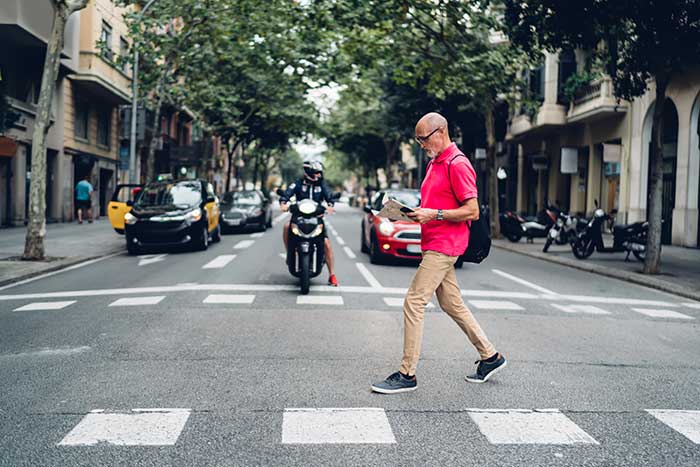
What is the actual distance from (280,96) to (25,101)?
37.9 ft

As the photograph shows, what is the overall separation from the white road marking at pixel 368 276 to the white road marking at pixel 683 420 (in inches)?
259

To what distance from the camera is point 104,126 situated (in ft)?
117

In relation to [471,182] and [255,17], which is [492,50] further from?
A: [471,182]

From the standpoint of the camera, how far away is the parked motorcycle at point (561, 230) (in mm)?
19688

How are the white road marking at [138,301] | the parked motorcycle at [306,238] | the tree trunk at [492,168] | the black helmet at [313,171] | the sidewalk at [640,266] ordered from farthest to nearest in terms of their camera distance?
the tree trunk at [492,168] → the sidewalk at [640,266] → the black helmet at [313,171] → the parked motorcycle at [306,238] → the white road marking at [138,301]

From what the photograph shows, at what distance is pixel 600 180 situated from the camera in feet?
93.5

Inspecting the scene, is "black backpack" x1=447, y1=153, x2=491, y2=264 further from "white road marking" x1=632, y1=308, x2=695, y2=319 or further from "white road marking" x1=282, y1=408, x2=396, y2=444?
"white road marking" x1=632, y1=308, x2=695, y2=319

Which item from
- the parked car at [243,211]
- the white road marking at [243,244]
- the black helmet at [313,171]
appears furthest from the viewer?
the parked car at [243,211]

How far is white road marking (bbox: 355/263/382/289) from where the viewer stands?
450 inches

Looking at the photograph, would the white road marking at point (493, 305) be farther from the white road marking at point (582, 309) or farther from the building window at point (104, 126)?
the building window at point (104, 126)

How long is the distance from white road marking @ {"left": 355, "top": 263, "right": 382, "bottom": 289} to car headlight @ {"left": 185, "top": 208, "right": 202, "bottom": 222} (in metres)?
4.36

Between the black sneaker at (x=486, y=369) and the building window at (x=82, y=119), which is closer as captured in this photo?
the black sneaker at (x=486, y=369)

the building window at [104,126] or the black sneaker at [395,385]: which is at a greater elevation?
the building window at [104,126]

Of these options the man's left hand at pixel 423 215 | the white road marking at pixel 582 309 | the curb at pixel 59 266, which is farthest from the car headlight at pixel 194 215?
the man's left hand at pixel 423 215
